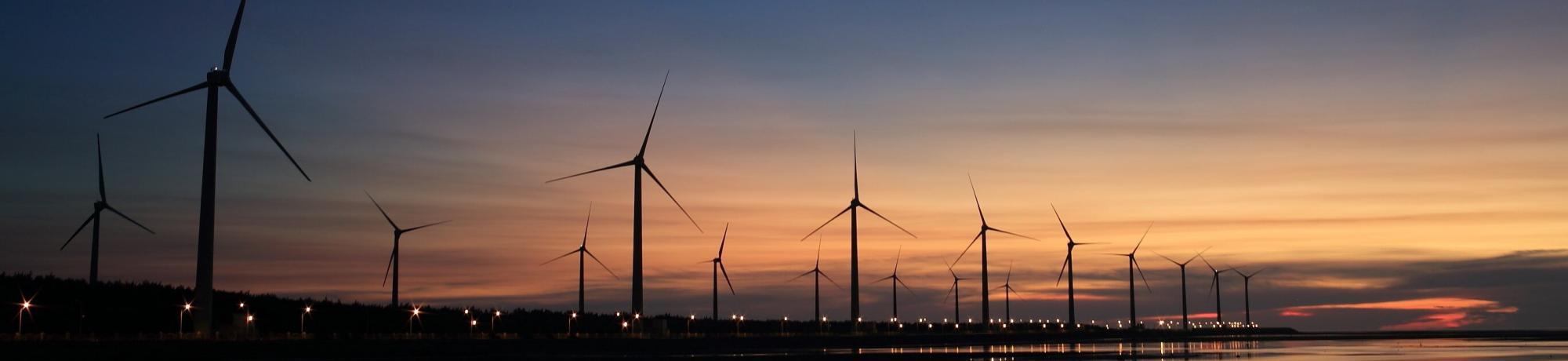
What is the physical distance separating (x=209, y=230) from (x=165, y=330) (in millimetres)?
45758

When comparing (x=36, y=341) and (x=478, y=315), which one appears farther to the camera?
(x=478, y=315)

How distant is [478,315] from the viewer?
192 meters

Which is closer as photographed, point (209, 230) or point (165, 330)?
point (209, 230)

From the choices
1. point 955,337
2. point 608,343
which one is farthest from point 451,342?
point 955,337

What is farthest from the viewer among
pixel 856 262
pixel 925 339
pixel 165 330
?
pixel 925 339

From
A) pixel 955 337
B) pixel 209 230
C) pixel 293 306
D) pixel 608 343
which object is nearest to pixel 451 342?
pixel 608 343

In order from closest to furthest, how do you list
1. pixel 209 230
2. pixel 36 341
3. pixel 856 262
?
pixel 36 341, pixel 209 230, pixel 856 262

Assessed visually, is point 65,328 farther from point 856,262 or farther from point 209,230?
point 856,262

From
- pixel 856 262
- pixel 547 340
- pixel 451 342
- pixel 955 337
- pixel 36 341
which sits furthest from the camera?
pixel 955 337

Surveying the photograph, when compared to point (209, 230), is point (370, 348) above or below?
below

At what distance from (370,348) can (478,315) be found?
11005 centimetres

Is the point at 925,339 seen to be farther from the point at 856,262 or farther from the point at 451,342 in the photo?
the point at 451,342

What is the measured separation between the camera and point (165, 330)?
367ft

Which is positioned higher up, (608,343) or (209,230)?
(209,230)
